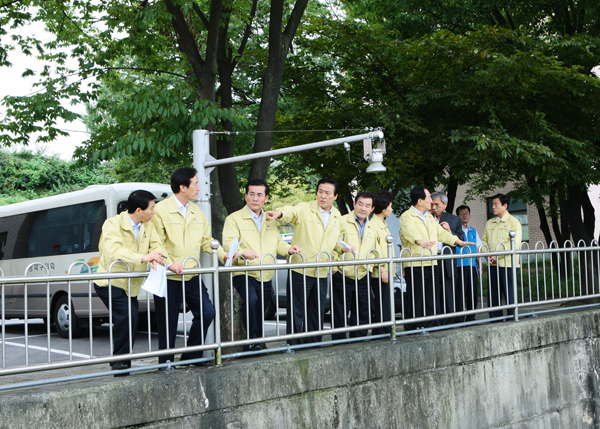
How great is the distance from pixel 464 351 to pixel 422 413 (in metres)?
0.75

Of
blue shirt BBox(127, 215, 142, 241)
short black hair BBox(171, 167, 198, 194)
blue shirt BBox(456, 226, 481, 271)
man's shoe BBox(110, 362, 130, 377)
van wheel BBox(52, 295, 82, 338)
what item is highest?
short black hair BBox(171, 167, 198, 194)

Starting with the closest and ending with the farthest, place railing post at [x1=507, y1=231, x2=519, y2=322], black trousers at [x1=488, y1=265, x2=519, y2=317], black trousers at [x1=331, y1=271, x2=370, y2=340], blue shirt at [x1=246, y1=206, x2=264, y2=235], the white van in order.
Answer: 1. blue shirt at [x1=246, y1=206, x2=264, y2=235]
2. black trousers at [x1=331, y1=271, x2=370, y2=340]
3. railing post at [x1=507, y1=231, x2=519, y2=322]
4. black trousers at [x1=488, y1=265, x2=519, y2=317]
5. the white van

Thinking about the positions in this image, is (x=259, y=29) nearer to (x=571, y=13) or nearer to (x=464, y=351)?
(x=571, y=13)

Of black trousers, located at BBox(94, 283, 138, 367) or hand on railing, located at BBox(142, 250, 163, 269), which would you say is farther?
black trousers, located at BBox(94, 283, 138, 367)

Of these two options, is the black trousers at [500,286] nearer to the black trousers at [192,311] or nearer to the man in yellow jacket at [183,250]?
the man in yellow jacket at [183,250]

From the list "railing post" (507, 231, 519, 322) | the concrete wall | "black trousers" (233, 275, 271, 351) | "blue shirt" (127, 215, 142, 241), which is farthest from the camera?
"railing post" (507, 231, 519, 322)

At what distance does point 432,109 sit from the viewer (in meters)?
12.5

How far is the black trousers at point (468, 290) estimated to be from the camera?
629 centimetres

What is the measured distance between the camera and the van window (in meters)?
11.0

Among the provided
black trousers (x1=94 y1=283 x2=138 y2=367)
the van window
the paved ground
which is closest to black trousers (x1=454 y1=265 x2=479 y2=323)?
the paved ground

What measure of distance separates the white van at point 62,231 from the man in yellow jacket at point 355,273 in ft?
16.5

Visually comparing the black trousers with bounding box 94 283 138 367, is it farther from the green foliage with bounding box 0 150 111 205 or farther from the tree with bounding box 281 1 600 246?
the green foliage with bounding box 0 150 111 205

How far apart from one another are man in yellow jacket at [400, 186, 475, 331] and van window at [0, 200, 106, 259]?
6059mm

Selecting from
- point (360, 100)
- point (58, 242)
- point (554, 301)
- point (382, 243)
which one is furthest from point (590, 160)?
point (58, 242)
